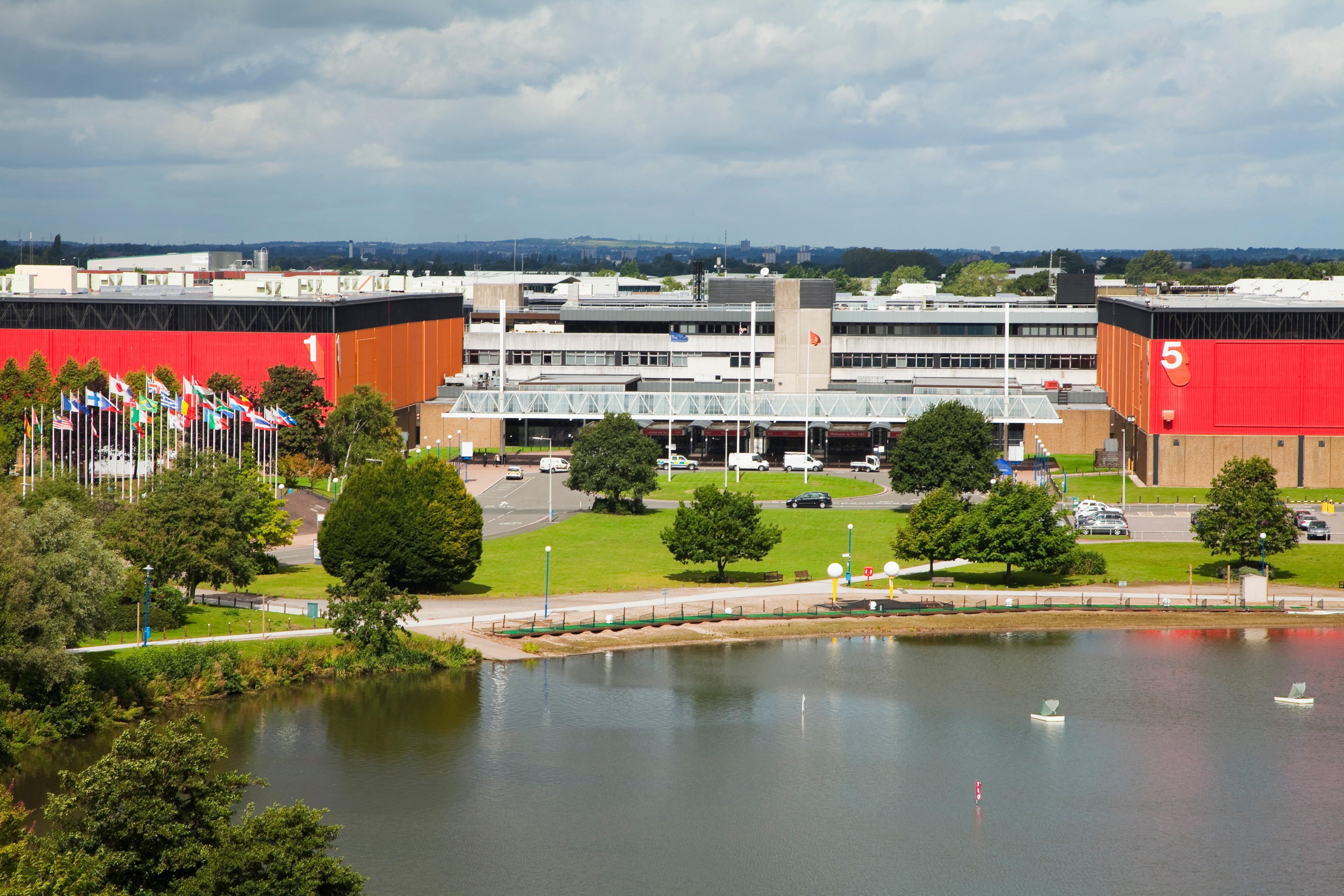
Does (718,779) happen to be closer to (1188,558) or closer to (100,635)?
(100,635)

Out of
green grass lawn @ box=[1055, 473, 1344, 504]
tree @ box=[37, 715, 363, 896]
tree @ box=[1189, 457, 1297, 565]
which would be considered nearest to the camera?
tree @ box=[37, 715, 363, 896]

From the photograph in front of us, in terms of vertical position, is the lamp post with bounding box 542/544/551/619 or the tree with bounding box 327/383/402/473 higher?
the tree with bounding box 327/383/402/473

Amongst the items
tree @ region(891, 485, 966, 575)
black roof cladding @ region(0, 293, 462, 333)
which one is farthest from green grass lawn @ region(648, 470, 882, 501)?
black roof cladding @ region(0, 293, 462, 333)

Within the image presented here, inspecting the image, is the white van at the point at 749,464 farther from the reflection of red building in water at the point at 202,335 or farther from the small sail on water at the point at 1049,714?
the small sail on water at the point at 1049,714

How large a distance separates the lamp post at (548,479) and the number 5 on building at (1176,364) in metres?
40.7

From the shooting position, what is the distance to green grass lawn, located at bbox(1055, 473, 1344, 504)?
9562 cm

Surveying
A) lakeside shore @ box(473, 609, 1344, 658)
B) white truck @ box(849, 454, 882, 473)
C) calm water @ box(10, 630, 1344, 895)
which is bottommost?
calm water @ box(10, 630, 1344, 895)

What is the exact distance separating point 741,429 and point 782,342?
13.4m

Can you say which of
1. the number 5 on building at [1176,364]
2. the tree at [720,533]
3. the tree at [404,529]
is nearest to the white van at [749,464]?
the number 5 on building at [1176,364]

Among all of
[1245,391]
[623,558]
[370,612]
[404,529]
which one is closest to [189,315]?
[623,558]

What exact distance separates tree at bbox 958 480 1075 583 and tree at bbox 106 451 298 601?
31055 millimetres

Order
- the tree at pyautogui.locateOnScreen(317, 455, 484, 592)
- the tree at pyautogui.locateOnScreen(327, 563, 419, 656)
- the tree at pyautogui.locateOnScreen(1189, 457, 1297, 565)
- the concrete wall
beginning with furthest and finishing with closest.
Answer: the concrete wall → the tree at pyautogui.locateOnScreen(1189, 457, 1297, 565) → the tree at pyautogui.locateOnScreen(317, 455, 484, 592) → the tree at pyautogui.locateOnScreen(327, 563, 419, 656)

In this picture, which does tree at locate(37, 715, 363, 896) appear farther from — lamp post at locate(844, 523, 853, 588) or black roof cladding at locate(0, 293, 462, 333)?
black roof cladding at locate(0, 293, 462, 333)

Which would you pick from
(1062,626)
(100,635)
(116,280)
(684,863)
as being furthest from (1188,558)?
(116,280)
